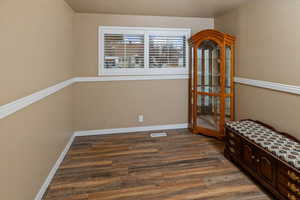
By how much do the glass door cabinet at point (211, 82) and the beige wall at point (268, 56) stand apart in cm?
16

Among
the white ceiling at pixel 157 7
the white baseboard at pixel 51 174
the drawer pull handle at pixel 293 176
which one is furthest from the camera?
the white ceiling at pixel 157 7

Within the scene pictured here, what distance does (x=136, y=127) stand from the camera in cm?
403

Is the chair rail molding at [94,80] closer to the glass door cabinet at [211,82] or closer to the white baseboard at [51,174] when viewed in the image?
the glass door cabinet at [211,82]

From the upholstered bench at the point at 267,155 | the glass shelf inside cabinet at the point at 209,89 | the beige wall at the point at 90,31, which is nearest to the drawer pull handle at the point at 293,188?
the upholstered bench at the point at 267,155

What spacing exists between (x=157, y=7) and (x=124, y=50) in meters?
0.99

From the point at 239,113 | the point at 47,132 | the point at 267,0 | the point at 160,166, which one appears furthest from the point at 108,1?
the point at 239,113

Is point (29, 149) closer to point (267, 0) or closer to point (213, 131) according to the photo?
point (213, 131)

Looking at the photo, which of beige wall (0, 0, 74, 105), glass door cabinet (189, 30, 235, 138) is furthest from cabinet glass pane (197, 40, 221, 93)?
beige wall (0, 0, 74, 105)

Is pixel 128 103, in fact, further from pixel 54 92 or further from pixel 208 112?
pixel 54 92

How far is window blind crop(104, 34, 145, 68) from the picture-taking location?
3766 millimetres

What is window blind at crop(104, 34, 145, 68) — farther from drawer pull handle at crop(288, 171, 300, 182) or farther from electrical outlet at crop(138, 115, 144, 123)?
drawer pull handle at crop(288, 171, 300, 182)

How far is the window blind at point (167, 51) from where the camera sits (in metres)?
3.96

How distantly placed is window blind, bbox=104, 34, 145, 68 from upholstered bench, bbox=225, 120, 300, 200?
2.08 meters

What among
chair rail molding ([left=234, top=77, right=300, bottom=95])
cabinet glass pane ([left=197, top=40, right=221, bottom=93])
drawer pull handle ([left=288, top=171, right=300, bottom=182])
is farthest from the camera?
cabinet glass pane ([left=197, top=40, right=221, bottom=93])
